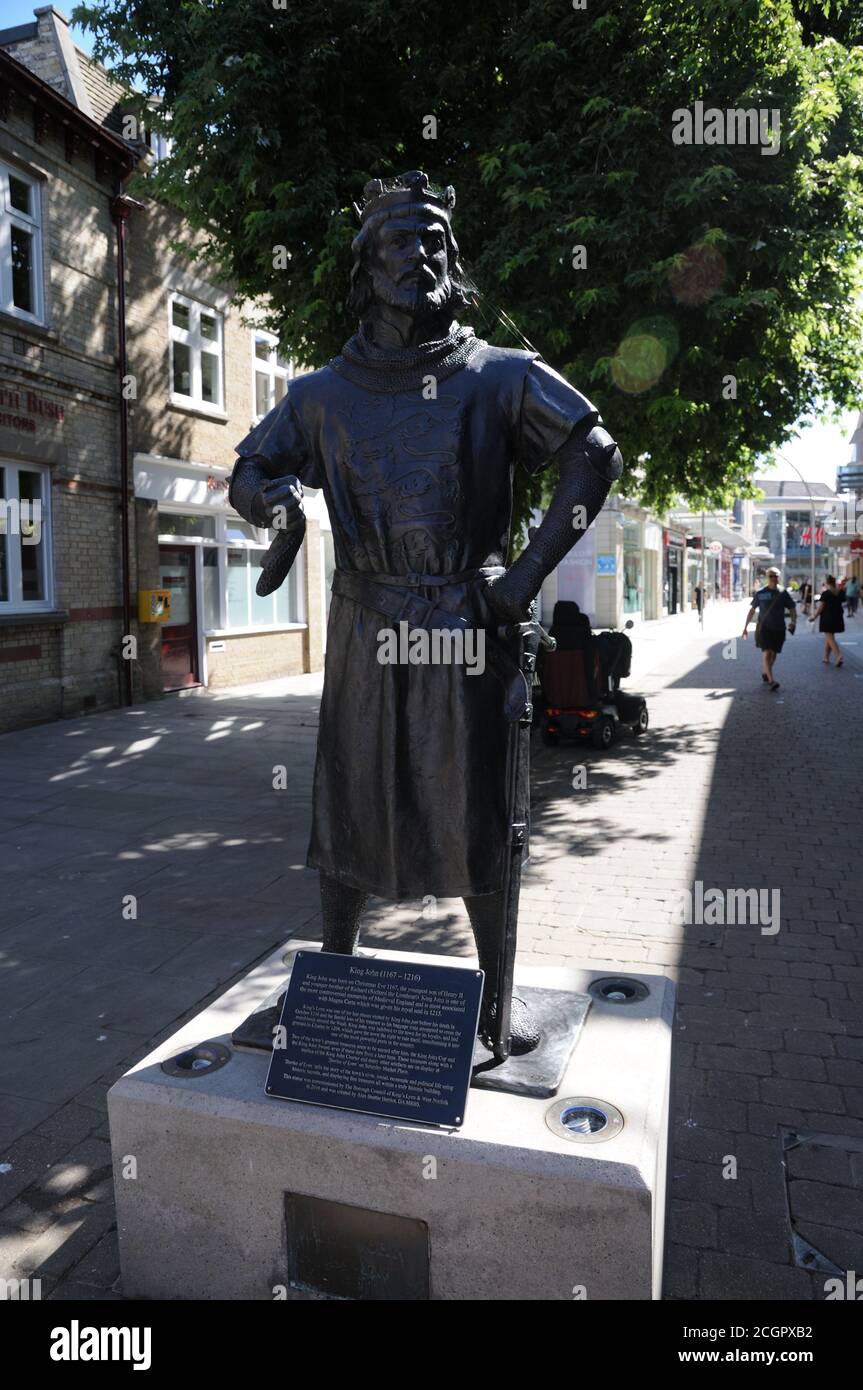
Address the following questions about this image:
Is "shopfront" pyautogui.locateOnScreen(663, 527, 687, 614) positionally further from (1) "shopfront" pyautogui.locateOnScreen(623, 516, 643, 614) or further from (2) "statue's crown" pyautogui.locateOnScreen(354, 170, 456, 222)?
(2) "statue's crown" pyautogui.locateOnScreen(354, 170, 456, 222)

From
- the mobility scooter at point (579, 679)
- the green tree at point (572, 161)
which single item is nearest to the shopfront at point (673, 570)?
the mobility scooter at point (579, 679)

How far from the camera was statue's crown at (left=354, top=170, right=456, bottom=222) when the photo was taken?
255 cm

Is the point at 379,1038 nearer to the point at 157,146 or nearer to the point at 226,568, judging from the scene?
the point at 226,568

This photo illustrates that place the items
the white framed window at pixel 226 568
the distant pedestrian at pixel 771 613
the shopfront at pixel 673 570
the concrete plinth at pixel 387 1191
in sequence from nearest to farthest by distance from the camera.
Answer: the concrete plinth at pixel 387 1191, the distant pedestrian at pixel 771 613, the white framed window at pixel 226 568, the shopfront at pixel 673 570

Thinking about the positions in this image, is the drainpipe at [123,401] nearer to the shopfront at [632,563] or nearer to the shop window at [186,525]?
the shop window at [186,525]

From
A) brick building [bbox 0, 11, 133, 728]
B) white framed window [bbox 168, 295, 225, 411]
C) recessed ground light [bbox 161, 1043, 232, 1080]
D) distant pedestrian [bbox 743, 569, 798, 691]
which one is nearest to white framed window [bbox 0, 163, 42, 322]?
brick building [bbox 0, 11, 133, 728]

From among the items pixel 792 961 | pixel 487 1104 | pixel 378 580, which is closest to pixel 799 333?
pixel 792 961

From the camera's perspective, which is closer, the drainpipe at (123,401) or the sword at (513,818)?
the sword at (513,818)

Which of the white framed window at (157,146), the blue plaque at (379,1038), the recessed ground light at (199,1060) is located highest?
the white framed window at (157,146)

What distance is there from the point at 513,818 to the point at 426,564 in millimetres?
698

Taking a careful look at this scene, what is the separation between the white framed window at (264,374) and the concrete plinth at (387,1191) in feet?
54.3

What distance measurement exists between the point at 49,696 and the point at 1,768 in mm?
2950

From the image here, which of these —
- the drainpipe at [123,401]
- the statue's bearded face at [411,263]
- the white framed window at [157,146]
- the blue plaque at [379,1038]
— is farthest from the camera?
the white framed window at [157,146]

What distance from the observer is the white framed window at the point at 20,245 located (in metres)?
Result: 11.7
